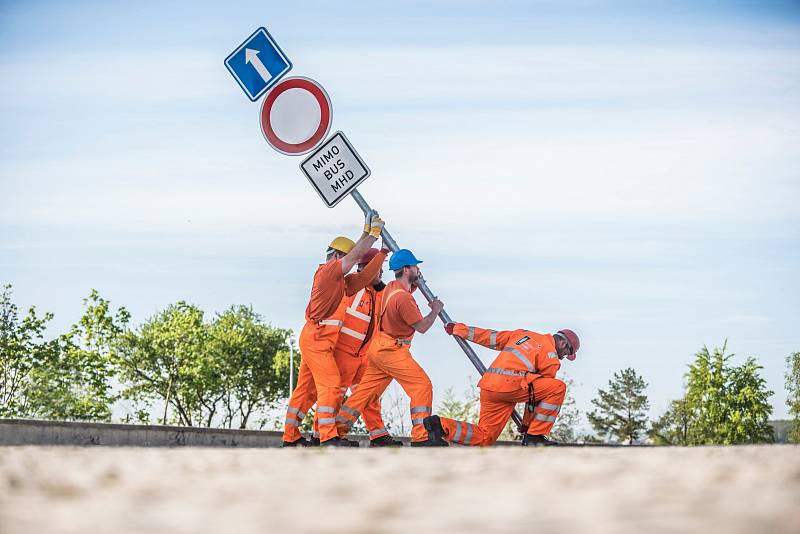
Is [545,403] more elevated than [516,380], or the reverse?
[516,380]

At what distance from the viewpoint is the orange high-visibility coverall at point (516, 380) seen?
1071 centimetres

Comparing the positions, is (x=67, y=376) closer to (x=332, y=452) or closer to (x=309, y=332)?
(x=309, y=332)

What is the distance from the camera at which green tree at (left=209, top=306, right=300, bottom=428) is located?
6838 cm

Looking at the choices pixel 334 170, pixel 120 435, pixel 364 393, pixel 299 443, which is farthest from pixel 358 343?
pixel 120 435

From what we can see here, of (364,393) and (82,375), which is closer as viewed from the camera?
(364,393)

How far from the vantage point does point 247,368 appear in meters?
69.4

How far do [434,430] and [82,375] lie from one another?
53266 millimetres

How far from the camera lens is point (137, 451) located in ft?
16.8

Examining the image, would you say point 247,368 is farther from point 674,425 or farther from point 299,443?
point 299,443

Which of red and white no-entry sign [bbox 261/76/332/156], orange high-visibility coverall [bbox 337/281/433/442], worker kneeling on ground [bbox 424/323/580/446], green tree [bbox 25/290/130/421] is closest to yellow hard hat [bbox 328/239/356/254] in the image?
orange high-visibility coverall [bbox 337/281/433/442]

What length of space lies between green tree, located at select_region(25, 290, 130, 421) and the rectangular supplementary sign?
160ft

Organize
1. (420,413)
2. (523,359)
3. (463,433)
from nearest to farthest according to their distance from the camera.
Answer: (420,413), (523,359), (463,433)

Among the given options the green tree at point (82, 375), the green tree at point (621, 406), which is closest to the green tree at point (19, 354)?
the green tree at point (82, 375)

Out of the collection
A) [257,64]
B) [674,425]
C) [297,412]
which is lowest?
[297,412]
